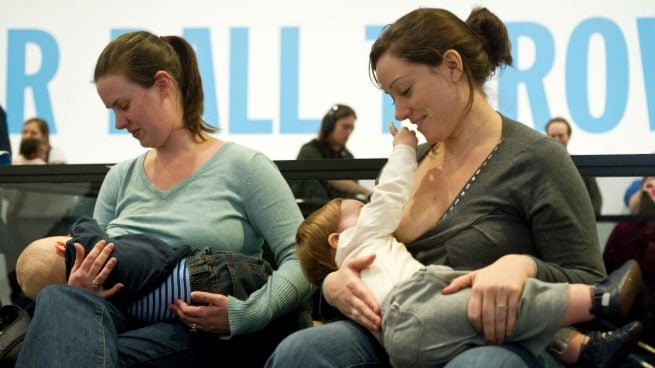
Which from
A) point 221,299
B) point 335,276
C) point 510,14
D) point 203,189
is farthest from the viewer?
point 510,14

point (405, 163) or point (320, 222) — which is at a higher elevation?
point (405, 163)

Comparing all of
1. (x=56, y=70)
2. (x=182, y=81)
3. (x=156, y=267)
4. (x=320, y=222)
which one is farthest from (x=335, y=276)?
(x=56, y=70)

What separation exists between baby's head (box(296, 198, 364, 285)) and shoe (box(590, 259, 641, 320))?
574mm

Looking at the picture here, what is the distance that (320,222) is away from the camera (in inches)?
72.6

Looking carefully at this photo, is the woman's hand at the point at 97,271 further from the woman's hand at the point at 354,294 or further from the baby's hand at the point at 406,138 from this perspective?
the baby's hand at the point at 406,138

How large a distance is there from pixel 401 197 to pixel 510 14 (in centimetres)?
382

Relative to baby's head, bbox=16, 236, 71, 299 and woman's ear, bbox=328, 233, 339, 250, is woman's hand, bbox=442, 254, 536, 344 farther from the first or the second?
baby's head, bbox=16, 236, 71, 299

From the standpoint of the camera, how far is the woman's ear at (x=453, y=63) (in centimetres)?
175

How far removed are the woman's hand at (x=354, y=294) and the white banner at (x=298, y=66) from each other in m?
3.50

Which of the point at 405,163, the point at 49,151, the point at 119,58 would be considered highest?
the point at 119,58

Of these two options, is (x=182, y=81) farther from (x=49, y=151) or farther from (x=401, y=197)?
(x=49, y=151)

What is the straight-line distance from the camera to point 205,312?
1.81 meters

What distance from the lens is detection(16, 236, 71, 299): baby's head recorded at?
1927 mm

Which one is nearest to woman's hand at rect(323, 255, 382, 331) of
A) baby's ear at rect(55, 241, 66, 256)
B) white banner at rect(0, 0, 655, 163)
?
baby's ear at rect(55, 241, 66, 256)
